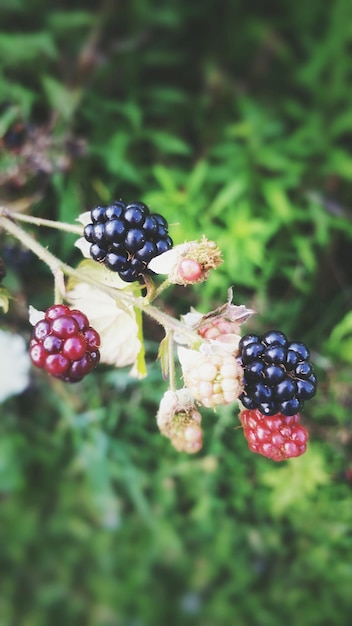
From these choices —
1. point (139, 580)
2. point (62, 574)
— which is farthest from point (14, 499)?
point (139, 580)

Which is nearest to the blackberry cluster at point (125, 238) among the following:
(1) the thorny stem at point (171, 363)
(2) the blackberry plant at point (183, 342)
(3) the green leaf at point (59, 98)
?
(2) the blackberry plant at point (183, 342)

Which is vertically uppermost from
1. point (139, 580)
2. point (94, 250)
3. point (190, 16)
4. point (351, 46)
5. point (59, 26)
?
point (190, 16)

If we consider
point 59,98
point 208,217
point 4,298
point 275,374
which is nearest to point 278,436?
point 275,374

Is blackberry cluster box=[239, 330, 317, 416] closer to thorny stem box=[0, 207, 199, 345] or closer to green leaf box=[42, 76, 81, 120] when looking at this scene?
thorny stem box=[0, 207, 199, 345]

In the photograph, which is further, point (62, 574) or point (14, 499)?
point (62, 574)

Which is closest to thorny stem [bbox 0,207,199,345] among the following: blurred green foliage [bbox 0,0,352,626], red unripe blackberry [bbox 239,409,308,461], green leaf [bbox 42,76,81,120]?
red unripe blackberry [bbox 239,409,308,461]

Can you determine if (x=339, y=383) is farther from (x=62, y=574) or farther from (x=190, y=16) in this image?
(x=62, y=574)

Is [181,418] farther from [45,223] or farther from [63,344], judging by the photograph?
[45,223]
